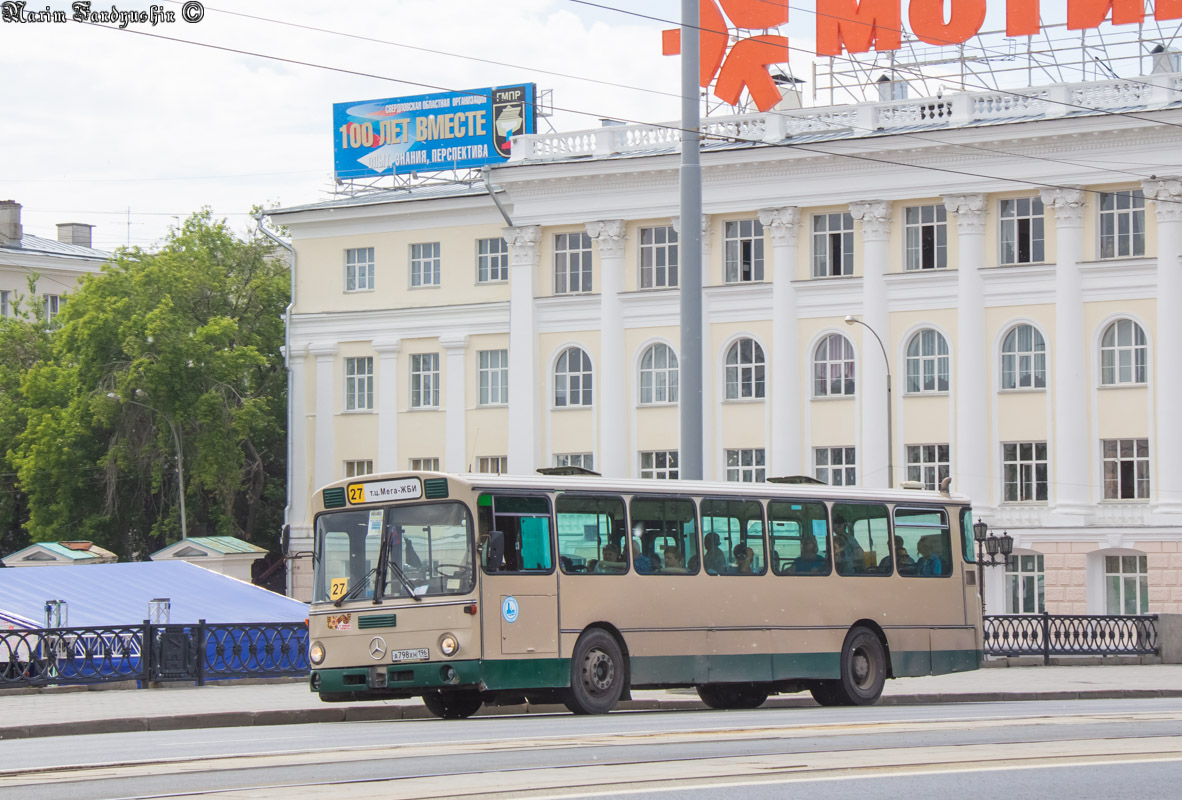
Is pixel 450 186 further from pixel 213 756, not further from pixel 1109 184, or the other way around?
pixel 213 756

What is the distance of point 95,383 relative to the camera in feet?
217

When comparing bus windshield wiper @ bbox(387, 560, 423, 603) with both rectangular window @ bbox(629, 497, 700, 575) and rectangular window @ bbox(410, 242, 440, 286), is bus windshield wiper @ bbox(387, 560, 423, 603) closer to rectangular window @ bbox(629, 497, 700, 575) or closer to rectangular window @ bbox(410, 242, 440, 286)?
rectangular window @ bbox(629, 497, 700, 575)

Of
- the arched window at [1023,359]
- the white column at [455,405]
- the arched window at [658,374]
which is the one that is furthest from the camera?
the white column at [455,405]

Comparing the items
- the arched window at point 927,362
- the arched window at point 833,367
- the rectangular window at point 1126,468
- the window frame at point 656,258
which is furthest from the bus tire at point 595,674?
the window frame at point 656,258

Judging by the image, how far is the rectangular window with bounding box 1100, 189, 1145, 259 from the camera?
51.2 metres

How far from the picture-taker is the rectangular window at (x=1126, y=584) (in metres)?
50.6

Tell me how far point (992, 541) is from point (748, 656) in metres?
16.9

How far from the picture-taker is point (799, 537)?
76.8 feet

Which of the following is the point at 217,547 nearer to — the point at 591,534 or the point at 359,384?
the point at 359,384

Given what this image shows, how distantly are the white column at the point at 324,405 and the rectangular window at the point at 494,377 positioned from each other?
17.4ft

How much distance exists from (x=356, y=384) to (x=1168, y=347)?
25.9 metres

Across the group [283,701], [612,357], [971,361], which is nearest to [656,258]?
[612,357]

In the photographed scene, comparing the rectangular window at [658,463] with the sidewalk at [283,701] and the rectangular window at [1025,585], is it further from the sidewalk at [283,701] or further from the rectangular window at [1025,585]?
the sidewalk at [283,701]

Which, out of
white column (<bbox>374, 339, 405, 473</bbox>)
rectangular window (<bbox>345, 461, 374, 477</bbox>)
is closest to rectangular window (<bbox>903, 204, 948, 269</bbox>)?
white column (<bbox>374, 339, 405, 473</bbox>)
